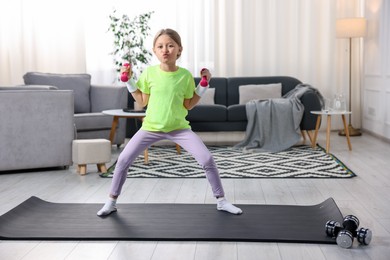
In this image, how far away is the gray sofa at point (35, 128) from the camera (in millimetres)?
5047

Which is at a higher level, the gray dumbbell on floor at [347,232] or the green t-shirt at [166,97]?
the green t-shirt at [166,97]

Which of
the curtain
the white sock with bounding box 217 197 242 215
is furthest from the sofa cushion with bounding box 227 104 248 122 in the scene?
the white sock with bounding box 217 197 242 215

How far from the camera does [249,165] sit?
5.46 meters

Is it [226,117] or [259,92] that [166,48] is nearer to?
[226,117]

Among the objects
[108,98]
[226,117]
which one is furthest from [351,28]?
[108,98]

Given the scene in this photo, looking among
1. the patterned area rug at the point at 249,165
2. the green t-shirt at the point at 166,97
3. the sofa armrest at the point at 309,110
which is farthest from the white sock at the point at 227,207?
the sofa armrest at the point at 309,110

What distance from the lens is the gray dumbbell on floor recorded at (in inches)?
113

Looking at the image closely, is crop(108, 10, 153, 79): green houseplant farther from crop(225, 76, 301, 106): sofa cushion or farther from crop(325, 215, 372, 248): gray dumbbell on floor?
crop(325, 215, 372, 248): gray dumbbell on floor

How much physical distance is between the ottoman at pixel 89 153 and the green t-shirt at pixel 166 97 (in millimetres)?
1601

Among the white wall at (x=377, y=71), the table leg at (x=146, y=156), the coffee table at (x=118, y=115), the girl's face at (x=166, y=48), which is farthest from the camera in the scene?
the white wall at (x=377, y=71)

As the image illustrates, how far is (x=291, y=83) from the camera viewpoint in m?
7.47

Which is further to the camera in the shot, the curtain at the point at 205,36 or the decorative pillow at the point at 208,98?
the curtain at the point at 205,36

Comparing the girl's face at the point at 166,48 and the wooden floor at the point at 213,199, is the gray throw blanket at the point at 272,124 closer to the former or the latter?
the wooden floor at the point at 213,199

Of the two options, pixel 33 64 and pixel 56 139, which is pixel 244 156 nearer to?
pixel 56 139
